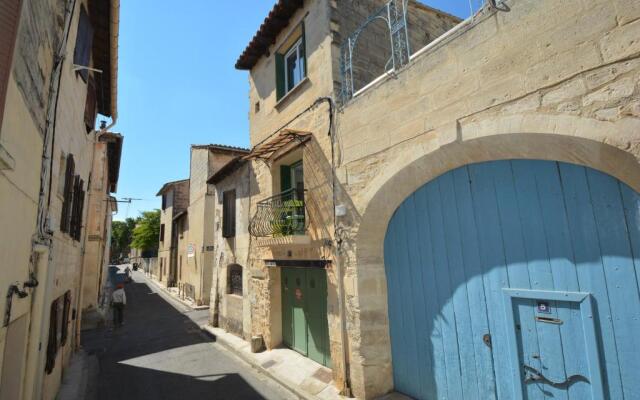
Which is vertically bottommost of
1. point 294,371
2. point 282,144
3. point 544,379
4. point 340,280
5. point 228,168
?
point 294,371

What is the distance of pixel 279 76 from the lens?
25.1 feet

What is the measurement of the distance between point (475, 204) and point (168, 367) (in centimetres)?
712

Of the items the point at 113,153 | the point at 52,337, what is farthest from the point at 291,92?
the point at 113,153

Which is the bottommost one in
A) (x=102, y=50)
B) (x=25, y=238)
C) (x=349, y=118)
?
(x=25, y=238)

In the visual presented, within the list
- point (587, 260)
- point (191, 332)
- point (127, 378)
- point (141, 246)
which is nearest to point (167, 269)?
point (141, 246)

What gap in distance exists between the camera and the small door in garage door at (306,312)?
622cm

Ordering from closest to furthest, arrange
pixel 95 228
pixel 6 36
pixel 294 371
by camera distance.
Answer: pixel 6 36, pixel 294 371, pixel 95 228

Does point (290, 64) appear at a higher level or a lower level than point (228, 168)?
higher

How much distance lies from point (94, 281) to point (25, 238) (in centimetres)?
1133

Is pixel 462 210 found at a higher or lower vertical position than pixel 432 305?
higher

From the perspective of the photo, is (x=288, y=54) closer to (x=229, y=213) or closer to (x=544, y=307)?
(x=229, y=213)

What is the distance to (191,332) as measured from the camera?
10500 mm

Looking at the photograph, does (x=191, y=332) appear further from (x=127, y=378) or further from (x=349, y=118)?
(x=349, y=118)

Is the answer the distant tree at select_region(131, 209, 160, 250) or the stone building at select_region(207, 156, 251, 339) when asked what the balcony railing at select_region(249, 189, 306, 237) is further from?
the distant tree at select_region(131, 209, 160, 250)
